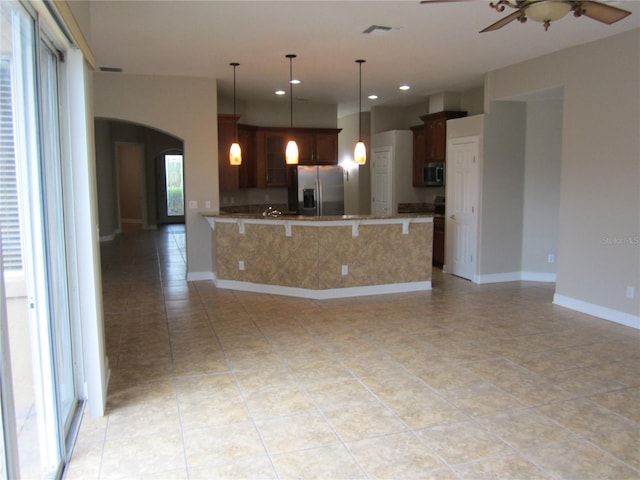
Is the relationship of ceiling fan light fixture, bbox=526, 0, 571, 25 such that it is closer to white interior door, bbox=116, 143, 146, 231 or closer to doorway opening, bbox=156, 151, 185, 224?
white interior door, bbox=116, 143, 146, 231

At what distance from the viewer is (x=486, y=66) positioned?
6.29 m

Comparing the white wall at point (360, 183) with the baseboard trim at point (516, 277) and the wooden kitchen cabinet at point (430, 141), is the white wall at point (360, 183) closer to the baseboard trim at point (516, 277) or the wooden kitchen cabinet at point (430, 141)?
the wooden kitchen cabinet at point (430, 141)

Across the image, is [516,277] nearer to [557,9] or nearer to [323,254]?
[323,254]

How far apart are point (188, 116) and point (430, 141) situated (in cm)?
389

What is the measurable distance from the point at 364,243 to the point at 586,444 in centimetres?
374

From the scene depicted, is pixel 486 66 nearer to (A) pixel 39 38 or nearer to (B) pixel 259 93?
(B) pixel 259 93

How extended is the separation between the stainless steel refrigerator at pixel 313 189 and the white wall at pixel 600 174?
3951mm

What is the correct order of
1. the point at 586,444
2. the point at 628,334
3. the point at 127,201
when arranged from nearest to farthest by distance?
1. the point at 586,444
2. the point at 628,334
3. the point at 127,201

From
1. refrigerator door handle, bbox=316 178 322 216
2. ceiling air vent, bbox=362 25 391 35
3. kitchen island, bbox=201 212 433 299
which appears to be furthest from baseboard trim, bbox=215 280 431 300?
ceiling air vent, bbox=362 25 391 35

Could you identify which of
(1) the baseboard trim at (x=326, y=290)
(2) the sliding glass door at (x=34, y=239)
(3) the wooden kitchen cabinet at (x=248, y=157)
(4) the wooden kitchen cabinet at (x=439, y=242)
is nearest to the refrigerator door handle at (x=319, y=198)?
(3) the wooden kitchen cabinet at (x=248, y=157)

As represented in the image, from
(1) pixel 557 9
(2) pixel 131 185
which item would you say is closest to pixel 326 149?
(1) pixel 557 9

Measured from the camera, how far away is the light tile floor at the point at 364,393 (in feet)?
8.54

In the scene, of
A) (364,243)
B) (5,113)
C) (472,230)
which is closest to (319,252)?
(364,243)

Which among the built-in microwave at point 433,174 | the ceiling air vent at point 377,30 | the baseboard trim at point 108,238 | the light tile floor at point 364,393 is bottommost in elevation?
the light tile floor at point 364,393
